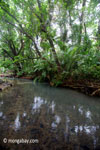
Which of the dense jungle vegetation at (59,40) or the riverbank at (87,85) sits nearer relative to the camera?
the riverbank at (87,85)

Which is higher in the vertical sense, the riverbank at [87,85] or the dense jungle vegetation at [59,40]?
the dense jungle vegetation at [59,40]

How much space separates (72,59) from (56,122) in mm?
2563

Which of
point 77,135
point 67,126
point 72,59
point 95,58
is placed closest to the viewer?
point 77,135

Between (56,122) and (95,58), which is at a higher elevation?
(95,58)

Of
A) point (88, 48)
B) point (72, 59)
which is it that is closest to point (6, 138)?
point (72, 59)

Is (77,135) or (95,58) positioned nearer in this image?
(77,135)

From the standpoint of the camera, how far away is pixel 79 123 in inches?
35.3

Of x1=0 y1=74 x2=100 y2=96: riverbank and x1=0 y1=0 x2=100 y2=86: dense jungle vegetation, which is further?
x1=0 y1=0 x2=100 y2=86: dense jungle vegetation

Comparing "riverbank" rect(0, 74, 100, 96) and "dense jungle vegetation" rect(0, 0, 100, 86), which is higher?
"dense jungle vegetation" rect(0, 0, 100, 86)

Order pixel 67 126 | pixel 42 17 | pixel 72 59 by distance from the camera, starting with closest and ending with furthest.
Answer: pixel 67 126
pixel 72 59
pixel 42 17

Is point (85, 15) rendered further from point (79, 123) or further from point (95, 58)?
point (79, 123)

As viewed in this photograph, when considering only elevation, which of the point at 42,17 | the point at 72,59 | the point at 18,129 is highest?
the point at 42,17

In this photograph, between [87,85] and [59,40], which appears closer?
Result: [87,85]

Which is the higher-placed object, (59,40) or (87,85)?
(59,40)
